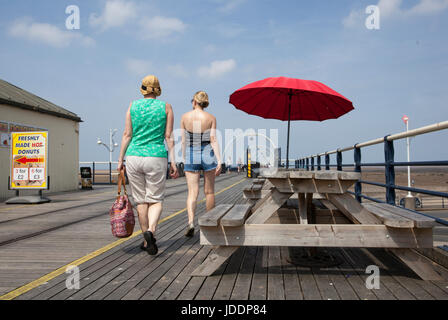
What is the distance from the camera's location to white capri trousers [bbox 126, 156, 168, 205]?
4.03 meters

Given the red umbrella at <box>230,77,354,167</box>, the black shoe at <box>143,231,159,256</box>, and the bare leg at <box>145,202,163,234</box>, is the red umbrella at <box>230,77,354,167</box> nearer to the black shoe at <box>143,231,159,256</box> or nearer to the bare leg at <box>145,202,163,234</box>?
the bare leg at <box>145,202,163,234</box>

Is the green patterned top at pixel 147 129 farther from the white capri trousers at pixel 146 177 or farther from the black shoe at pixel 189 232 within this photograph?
the black shoe at pixel 189 232

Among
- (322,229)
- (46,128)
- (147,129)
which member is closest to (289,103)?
(147,129)

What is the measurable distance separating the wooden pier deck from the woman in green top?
0.50m

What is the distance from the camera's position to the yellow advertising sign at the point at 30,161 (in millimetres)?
11828

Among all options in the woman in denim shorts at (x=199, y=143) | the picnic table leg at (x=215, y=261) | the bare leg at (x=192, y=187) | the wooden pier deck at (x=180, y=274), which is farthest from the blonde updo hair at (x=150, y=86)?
the picnic table leg at (x=215, y=261)

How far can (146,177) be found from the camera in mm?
4109

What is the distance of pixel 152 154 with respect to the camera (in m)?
4.05

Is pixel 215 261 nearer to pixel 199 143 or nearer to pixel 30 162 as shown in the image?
pixel 199 143

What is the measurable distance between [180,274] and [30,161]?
1030cm

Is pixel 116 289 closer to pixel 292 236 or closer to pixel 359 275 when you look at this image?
pixel 292 236

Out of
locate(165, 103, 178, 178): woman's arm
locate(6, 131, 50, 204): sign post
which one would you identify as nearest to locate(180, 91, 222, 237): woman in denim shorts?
locate(165, 103, 178, 178): woman's arm

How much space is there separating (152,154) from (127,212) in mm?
697
